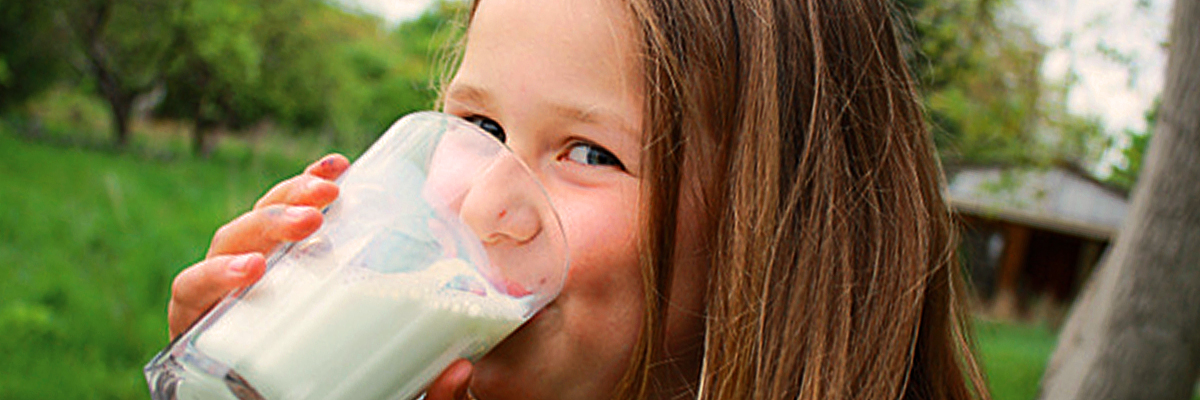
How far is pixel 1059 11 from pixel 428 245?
196 inches

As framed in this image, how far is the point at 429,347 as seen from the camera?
1.12 meters

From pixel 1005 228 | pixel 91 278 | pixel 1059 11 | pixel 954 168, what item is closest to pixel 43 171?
pixel 91 278

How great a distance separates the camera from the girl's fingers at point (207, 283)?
44.6 inches

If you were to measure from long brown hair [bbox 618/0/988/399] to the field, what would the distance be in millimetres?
3282

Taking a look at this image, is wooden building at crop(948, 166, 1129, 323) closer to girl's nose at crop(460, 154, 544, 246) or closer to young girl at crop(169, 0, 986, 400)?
young girl at crop(169, 0, 986, 400)

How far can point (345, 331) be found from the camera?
1.05 meters

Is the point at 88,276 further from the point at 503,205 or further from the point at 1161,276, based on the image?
the point at 1161,276

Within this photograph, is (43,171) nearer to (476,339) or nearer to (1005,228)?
(476,339)

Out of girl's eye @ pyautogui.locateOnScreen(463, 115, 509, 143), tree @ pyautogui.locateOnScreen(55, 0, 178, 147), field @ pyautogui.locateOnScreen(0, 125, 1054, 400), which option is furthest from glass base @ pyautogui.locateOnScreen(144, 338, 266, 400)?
tree @ pyautogui.locateOnScreen(55, 0, 178, 147)

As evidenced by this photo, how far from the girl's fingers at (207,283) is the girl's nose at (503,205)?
251 millimetres

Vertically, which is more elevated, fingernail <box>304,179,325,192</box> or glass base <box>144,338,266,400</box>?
fingernail <box>304,179,325,192</box>

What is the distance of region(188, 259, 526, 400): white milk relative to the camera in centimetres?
103

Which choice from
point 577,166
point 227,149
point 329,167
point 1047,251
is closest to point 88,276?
point 329,167

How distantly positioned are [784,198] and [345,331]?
70 centimetres
